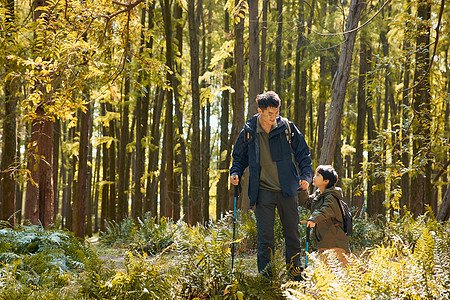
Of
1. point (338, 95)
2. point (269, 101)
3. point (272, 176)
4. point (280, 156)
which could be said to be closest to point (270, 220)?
point (272, 176)

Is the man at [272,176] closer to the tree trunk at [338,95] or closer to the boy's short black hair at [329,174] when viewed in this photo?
the boy's short black hair at [329,174]

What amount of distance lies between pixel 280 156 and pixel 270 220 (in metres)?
0.76

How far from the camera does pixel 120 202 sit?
47.6 feet

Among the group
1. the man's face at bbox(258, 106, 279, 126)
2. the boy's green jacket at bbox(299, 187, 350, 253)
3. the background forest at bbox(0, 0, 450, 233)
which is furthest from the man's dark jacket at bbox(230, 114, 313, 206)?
the background forest at bbox(0, 0, 450, 233)

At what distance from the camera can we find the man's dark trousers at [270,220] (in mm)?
4707

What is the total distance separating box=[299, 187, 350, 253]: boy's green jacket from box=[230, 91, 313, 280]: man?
0.42 meters

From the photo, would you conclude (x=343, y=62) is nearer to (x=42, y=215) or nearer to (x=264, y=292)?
(x=264, y=292)

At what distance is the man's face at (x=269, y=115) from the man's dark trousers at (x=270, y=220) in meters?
0.81

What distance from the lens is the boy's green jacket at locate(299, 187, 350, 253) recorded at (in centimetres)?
498

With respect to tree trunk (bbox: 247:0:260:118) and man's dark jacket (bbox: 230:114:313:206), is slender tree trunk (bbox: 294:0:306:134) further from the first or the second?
man's dark jacket (bbox: 230:114:313:206)

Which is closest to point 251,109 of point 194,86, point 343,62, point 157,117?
point 343,62

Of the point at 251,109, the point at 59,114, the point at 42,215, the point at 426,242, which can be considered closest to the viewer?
the point at 426,242

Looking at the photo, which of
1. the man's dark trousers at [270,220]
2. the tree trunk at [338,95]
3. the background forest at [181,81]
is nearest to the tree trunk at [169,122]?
the background forest at [181,81]

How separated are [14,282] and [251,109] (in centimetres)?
669
